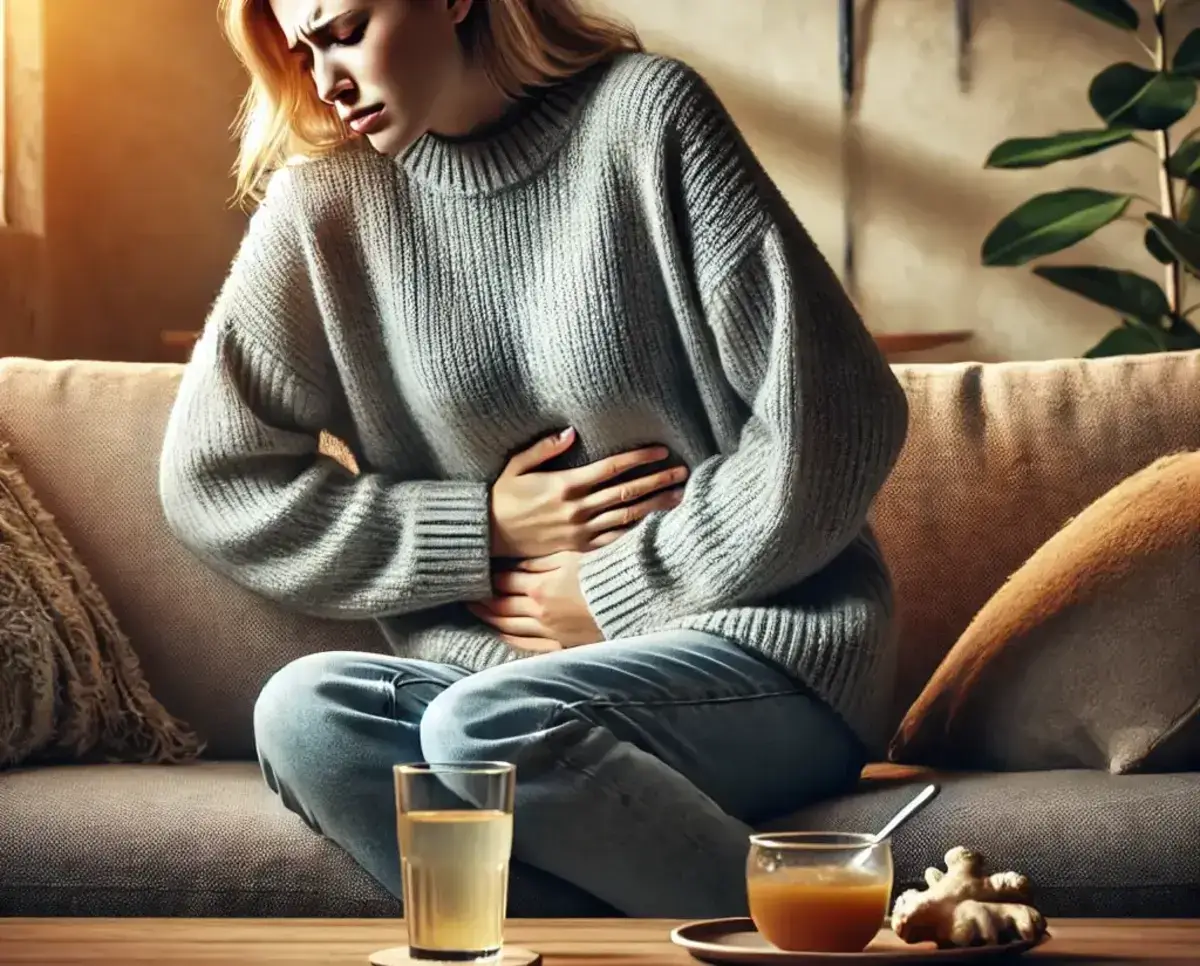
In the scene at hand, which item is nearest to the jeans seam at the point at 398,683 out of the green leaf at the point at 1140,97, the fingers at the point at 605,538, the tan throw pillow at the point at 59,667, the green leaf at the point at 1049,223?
the fingers at the point at 605,538

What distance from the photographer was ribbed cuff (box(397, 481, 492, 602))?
5.74ft

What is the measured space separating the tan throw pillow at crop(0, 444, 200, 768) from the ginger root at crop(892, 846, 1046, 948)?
3.34ft

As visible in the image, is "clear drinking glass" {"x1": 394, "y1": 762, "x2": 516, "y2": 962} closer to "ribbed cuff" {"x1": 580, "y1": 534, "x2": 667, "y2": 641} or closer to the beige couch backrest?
"ribbed cuff" {"x1": 580, "y1": 534, "x2": 667, "y2": 641}

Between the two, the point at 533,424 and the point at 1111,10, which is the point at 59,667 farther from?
the point at 1111,10

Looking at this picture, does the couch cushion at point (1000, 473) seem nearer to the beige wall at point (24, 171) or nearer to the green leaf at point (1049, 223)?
the green leaf at point (1049, 223)

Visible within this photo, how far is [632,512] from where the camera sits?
5.66 feet

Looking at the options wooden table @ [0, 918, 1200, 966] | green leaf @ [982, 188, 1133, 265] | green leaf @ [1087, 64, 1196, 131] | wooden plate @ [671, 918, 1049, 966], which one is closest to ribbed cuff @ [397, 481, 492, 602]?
wooden table @ [0, 918, 1200, 966]

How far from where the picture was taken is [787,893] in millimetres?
925

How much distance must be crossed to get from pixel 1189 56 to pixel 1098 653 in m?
1.79

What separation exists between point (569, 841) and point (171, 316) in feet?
7.28

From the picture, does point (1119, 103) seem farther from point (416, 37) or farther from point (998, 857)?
point (998, 857)

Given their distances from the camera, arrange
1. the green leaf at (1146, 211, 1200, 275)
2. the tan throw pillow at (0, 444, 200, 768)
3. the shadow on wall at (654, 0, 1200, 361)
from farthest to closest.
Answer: the shadow on wall at (654, 0, 1200, 361)
the green leaf at (1146, 211, 1200, 275)
the tan throw pillow at (0, 444, 200, 768)

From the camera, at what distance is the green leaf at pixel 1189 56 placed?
3080mm

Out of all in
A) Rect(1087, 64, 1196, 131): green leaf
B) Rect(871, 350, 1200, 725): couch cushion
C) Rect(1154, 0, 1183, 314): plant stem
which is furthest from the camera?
Rect(1154, 0, 1183, 314): plant stem
